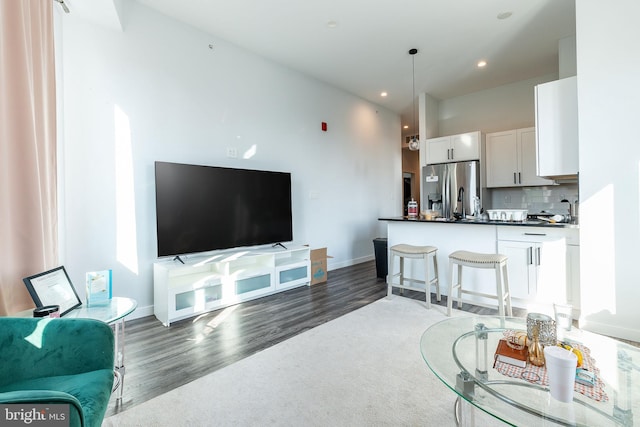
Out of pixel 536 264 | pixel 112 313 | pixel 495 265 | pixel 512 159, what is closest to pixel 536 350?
pixel 495 265

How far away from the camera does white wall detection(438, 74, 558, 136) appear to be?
17.1 feet

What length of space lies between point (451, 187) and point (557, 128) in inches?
90.5

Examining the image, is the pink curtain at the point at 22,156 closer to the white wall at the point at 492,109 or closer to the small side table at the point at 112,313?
the small side table at the point at 112,313

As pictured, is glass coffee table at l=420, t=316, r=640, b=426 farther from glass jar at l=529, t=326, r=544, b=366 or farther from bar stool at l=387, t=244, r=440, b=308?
bar stool at l=387, t=244, r=440, b=308

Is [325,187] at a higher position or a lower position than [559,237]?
higher

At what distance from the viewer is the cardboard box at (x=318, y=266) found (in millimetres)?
4305

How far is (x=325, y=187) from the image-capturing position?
200 inches

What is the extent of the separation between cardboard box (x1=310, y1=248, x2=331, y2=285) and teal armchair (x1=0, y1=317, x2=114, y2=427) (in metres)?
3.11

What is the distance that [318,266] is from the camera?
4363mm

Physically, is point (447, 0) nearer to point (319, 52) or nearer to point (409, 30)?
point (409, 30)

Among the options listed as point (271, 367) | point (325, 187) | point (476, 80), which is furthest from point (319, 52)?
point (271, 367)

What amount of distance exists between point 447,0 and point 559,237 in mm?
2667

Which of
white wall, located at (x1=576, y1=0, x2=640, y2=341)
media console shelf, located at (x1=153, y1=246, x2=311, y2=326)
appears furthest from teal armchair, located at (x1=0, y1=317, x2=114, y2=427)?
→ white wall, located at (x1=576, y1=0, x2=640, y2=341)

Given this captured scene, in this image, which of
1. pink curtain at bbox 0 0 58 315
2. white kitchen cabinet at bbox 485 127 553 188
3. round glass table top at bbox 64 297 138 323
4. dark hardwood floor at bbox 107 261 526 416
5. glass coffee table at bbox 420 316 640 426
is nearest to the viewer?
glass coffee table at bbox 420 316 640 426
